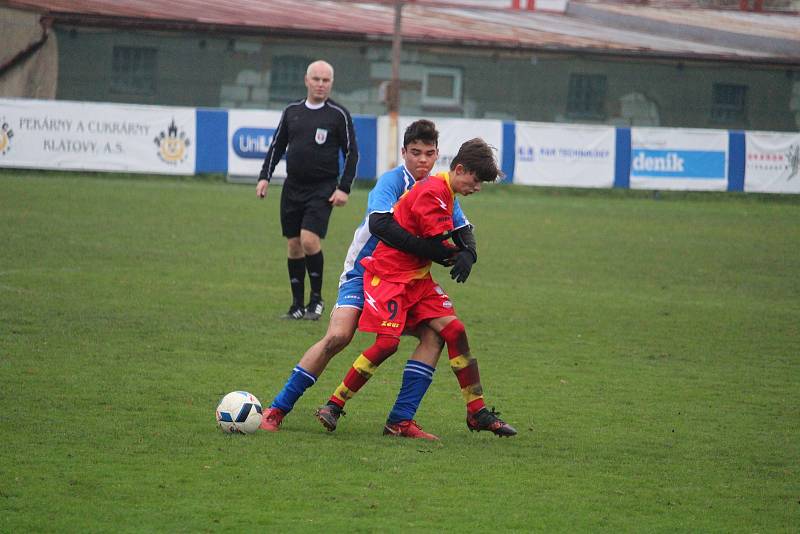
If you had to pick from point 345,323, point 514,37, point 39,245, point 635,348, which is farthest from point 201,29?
point 345,323

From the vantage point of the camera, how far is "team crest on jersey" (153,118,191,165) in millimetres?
23438

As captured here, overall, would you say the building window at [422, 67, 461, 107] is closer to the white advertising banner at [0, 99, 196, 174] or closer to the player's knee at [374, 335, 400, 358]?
the white advertising banner at [0, 99, 196, 174]

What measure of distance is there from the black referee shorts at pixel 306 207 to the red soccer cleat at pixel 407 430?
4.29 meters

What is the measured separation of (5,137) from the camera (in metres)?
Result: 22.7

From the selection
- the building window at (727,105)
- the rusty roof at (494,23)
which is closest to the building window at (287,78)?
the rusty roof at (494,23)

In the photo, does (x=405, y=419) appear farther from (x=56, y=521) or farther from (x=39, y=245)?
(x=39, y=245)

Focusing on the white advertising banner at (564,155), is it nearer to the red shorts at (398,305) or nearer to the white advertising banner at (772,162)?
the white advertising banner at (772,162)

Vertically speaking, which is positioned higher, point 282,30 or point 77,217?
point 282,30

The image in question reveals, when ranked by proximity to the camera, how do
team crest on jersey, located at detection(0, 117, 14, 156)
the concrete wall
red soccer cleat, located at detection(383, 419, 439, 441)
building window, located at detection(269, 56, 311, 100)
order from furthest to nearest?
building window, located at detection(269, 56, 311, 100)
the concrete wall
team crest on jersey, located at detection(0, 117, 14, 156)
red soccer cleat, located at detection(383, 419, 439, 441)

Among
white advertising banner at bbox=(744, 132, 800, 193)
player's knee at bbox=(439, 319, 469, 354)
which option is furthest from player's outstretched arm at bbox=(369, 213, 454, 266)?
white advertising banner at bbox=(744, 132, 800, 193)

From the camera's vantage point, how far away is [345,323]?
21.9 feet

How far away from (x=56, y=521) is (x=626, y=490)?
2.58 m

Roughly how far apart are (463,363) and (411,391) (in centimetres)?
32

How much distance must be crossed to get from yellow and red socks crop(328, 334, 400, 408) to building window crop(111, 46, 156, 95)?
24.6 m
